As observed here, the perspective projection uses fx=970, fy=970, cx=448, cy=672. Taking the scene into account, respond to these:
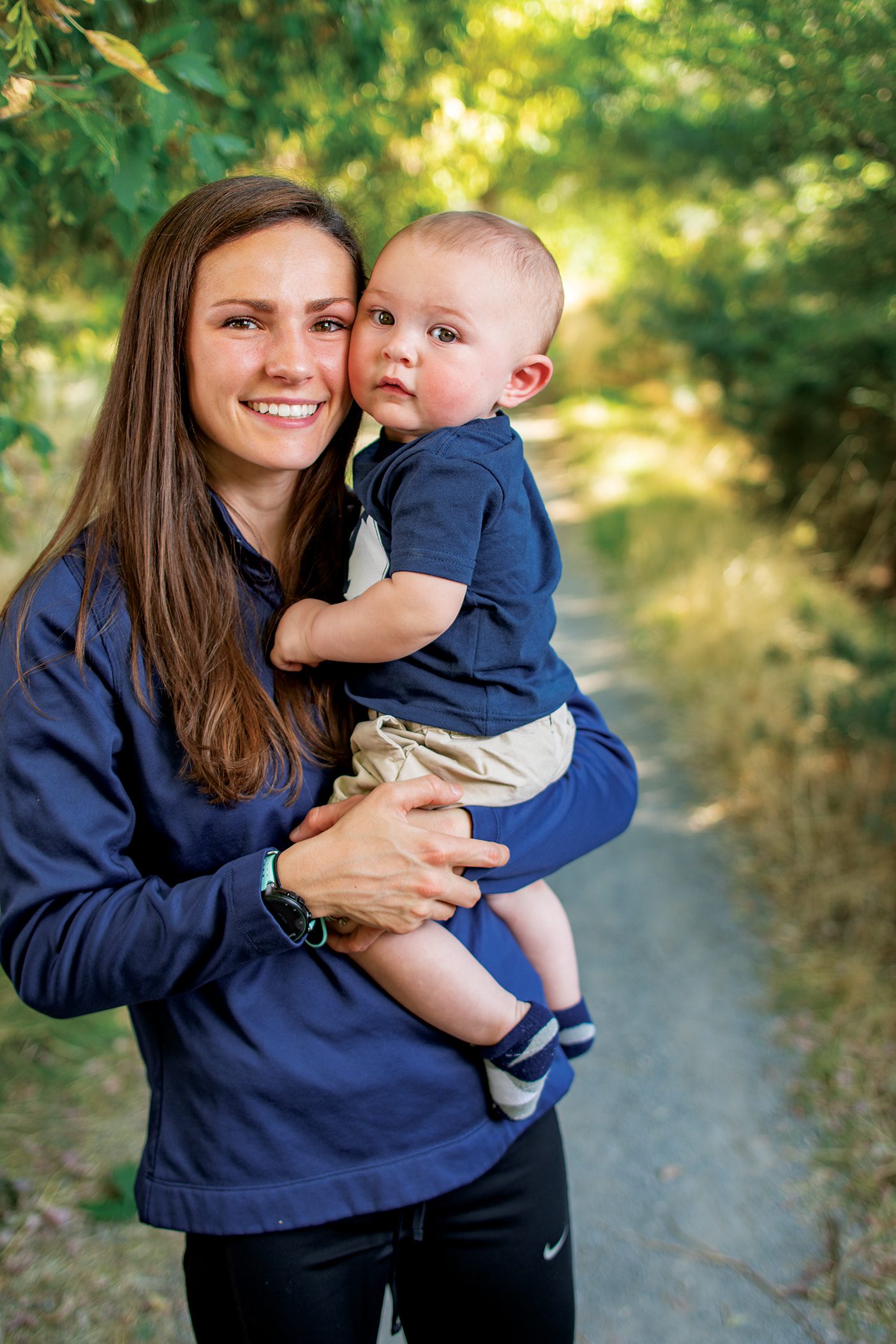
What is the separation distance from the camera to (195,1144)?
1.36 meters

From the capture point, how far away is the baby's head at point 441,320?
149 centimetres

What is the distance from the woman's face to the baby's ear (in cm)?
32

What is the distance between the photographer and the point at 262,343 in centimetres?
141

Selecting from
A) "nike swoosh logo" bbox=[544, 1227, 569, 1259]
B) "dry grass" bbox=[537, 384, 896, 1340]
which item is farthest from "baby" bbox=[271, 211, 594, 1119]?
"dry grass" bbox=[537, 384, 896, 1340]

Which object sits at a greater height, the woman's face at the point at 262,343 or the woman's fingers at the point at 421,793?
the woman's face at the point at 262,343

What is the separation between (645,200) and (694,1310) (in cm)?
789

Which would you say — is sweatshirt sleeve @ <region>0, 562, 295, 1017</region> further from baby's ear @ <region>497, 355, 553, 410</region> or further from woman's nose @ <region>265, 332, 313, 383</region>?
baby's ear @ <region>497, 355, 553, 410</region>

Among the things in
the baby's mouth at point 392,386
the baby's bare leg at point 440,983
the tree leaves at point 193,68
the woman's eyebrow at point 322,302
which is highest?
the tree leaves at point 193,68

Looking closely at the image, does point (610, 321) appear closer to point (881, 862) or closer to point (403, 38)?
point (403, 38)

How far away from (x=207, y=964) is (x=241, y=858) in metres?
0.14

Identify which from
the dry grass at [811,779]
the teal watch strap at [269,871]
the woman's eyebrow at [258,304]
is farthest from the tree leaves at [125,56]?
the dry grass at [811,779]

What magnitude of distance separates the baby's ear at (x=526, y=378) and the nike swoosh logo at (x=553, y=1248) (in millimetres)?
1352

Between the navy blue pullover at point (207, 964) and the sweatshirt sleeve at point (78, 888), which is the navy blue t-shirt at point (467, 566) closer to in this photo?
the navy blue pullover at point (207, 964)

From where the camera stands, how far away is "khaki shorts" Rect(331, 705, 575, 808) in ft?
4.76
